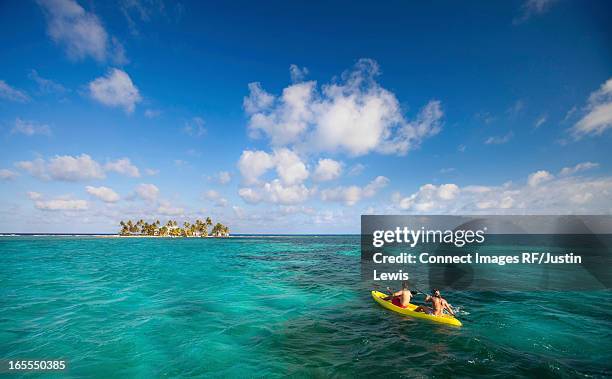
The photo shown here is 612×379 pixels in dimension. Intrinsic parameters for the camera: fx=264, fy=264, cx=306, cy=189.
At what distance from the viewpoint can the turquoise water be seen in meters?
9.63

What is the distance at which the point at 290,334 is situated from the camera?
41.5 feet

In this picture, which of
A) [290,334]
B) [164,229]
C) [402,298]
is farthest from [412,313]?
[164,229]

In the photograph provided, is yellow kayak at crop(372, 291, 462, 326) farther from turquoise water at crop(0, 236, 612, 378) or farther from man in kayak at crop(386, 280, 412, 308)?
turquoise water at crop(0, 236, 612, 378)

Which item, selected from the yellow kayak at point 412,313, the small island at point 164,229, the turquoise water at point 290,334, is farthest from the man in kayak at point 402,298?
the small island at point 164,229

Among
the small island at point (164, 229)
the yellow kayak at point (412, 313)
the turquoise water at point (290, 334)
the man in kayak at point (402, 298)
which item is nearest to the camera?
the turquoise water at point (290, 334)

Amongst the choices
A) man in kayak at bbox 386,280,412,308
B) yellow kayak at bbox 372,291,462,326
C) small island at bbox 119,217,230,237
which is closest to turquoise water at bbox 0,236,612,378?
yellow kayak at bbox 372,291,462,326

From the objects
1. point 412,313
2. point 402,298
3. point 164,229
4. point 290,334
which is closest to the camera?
point 290,334

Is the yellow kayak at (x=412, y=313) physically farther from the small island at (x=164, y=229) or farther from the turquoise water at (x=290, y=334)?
the small island at (x=164, y=229)

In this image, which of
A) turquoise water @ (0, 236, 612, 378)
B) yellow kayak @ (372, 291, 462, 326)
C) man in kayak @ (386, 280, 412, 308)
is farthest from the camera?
man in kayak @ (386, 280, 412, 308)

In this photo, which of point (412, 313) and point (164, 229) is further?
point (164, 229)

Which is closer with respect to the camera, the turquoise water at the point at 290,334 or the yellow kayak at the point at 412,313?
the turquoise water at the point at 290,334

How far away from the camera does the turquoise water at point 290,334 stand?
963 centimetres

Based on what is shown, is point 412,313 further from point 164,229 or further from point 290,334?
point 164,229

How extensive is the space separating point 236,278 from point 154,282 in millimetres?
7590
